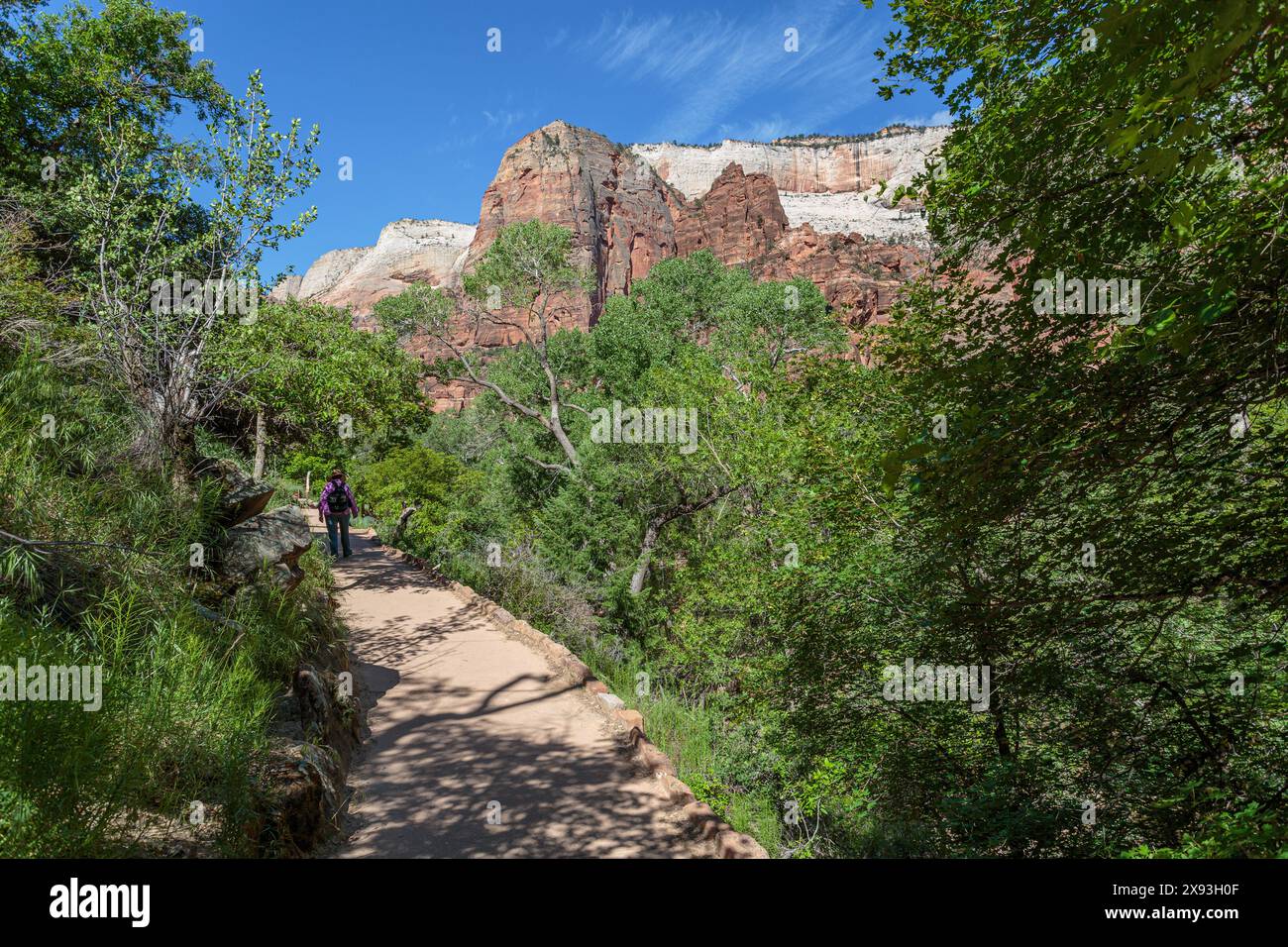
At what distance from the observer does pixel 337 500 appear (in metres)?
11.8

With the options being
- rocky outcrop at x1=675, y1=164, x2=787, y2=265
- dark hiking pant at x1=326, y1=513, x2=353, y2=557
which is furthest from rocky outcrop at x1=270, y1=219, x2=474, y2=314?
dark hiking pant at x1=326, y1=513, x2=353, y2=557

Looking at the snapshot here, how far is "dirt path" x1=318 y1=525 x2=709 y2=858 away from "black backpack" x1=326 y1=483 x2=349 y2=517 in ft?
11.5

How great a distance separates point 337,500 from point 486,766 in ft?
26.8

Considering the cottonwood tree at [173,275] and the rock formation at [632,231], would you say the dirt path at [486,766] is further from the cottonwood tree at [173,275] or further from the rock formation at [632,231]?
the rock formation at [632,231]

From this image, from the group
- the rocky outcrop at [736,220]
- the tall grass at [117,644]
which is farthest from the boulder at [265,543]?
the rocky outcrop at [736,220]

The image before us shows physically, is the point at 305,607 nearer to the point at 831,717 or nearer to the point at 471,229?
the point at 831,717

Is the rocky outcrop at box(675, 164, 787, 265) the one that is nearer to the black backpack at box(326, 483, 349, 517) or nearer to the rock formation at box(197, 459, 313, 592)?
the black backpack at box(326, 483, 349, 517)

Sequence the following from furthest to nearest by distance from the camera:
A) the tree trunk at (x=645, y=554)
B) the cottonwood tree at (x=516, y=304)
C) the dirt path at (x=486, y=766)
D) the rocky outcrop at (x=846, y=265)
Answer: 1. the rocky outcrop at (x=846, y=265)
2. the cottonwood tree at (x=516, y=304)
3. the tree trunk at (x=645, y=554)
4. the dirt path at (x=486, y=766)

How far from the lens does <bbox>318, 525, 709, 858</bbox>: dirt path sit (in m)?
4.33

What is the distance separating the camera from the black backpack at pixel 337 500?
11820 mm

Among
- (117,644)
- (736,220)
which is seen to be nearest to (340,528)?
(117,644)

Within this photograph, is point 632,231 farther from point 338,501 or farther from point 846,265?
point 338,501

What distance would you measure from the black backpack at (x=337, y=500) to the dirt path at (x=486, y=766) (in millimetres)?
3516
